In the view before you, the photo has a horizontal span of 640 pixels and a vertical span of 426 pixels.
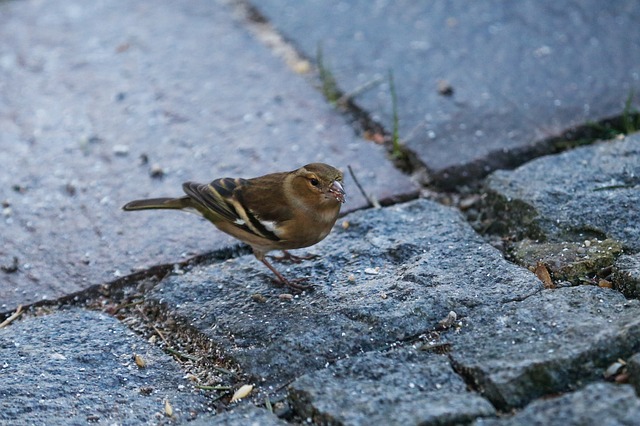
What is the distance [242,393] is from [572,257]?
1162 millimetres

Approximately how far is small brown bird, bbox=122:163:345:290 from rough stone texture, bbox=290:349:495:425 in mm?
632

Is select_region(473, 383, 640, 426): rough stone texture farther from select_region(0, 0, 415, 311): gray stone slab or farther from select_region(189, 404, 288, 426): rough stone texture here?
select_region(0, 0, 415, 311): gray stone slab

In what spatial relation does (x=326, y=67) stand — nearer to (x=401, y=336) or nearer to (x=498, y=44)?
(x=498, y=44)

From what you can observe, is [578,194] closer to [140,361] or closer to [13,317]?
[140,361]

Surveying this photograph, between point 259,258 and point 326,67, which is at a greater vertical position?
point 326,67

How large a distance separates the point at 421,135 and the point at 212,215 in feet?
3.43

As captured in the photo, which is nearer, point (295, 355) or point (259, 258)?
point (295, 355)

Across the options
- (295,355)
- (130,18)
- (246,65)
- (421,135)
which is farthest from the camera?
(130,18)

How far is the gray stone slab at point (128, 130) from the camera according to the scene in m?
3.45

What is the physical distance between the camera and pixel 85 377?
2705 millimetres

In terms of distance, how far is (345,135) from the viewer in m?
3.97

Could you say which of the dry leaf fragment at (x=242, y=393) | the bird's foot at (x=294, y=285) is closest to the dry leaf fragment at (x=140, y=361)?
the dry leaf fragment at (x=242, y=393)

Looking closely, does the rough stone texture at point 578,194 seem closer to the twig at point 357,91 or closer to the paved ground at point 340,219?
the paved ground at point 340,219

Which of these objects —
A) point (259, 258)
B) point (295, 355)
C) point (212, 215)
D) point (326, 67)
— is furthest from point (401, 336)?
point (326, 67)
